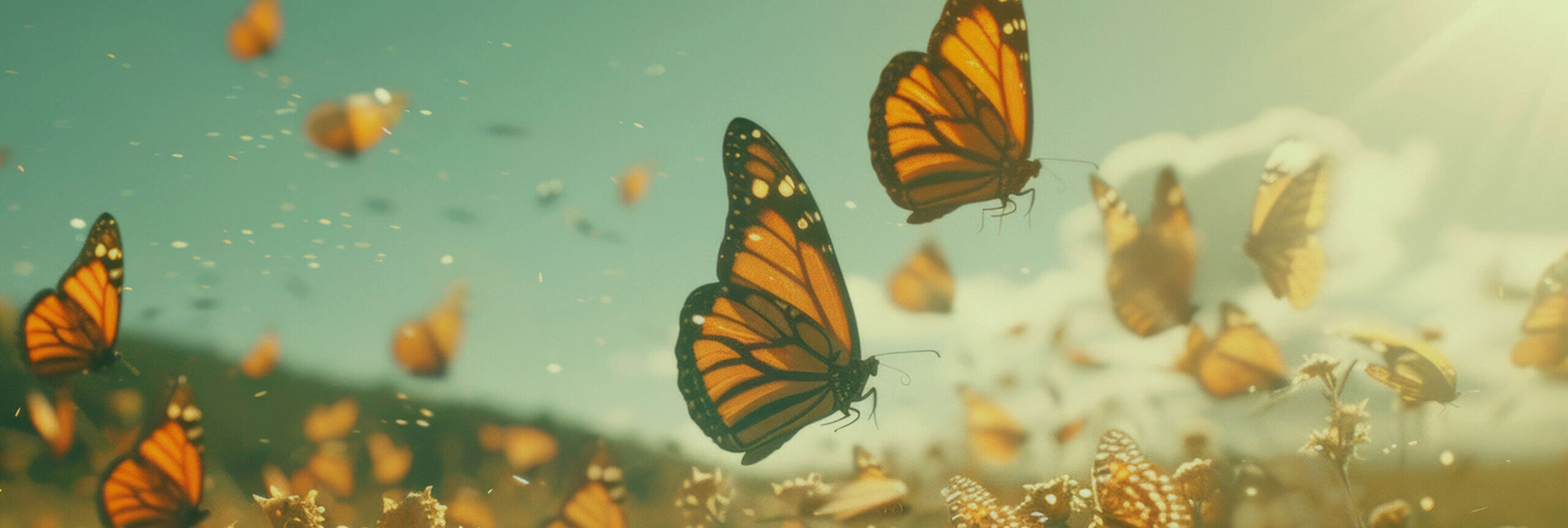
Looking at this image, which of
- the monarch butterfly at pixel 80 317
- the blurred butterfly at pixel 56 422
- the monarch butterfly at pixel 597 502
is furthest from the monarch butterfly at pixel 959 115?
the blurred butterfly at pixel 56 422


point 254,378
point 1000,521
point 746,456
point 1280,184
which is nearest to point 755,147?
point 746,456

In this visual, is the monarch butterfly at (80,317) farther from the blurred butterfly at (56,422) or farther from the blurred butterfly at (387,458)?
the blurred butterfly at (56,422)

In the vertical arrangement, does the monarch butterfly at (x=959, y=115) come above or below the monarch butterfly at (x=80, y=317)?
above

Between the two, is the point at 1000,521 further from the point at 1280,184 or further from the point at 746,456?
the point at 1280,184

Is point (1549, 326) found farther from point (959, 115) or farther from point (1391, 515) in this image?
point (959, 115)

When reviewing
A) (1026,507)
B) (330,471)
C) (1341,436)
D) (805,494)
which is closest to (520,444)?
(330,471)

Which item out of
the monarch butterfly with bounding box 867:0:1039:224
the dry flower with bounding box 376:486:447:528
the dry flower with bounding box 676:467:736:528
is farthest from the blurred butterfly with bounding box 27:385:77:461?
the monarch butterfly with bounding box 867:0:1039:224

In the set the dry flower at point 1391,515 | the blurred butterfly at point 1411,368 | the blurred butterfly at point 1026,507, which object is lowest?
the blurred butterfly at point 1026,507
